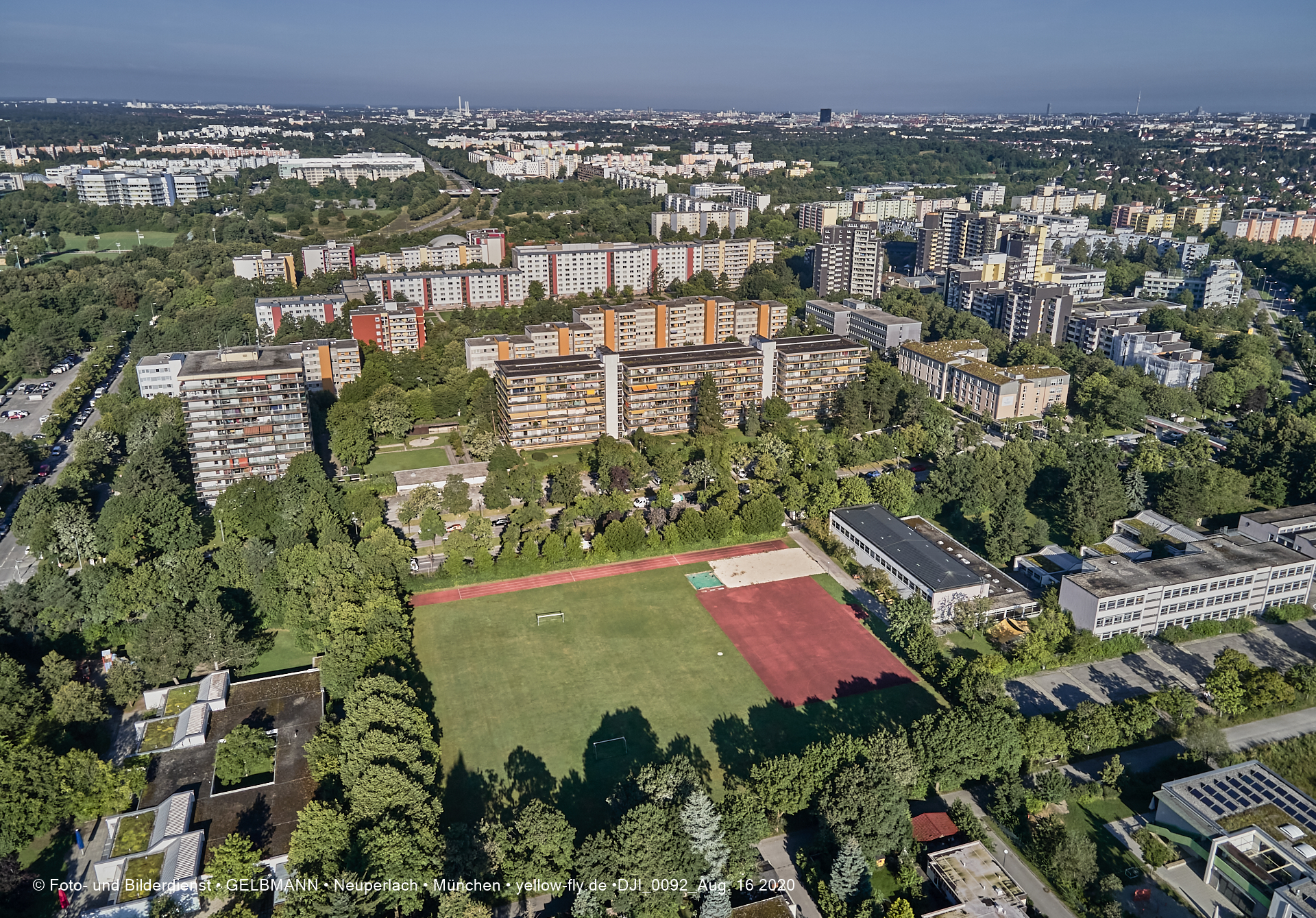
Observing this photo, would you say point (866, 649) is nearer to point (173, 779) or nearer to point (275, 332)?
point (173, 779)

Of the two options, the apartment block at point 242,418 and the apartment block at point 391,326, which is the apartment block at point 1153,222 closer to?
the apartment block at point 391,326

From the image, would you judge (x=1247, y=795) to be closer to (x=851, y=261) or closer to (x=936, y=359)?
(x=936, y=359)

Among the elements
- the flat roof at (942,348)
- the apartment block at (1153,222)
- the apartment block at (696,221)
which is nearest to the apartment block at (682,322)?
the flat roof at (942,348)

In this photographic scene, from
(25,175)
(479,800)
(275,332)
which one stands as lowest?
(479,800)

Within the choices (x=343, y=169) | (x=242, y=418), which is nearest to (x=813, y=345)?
(x=242, y=418)

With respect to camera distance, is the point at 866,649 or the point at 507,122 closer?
the point at 866,649

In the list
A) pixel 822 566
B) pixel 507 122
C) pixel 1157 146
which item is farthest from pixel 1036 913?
pixel 507 122
